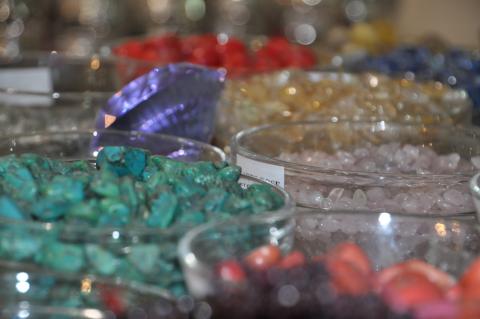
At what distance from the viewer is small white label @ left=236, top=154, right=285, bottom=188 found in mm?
979

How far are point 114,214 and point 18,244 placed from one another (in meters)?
0.09

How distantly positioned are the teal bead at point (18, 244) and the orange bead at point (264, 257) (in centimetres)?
18

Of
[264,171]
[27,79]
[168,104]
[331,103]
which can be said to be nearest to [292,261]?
[264,171]

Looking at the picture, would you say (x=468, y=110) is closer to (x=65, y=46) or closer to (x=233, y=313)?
(x=233, y=313)

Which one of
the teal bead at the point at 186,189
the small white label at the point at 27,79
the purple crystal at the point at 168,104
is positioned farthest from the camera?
the small white label at the point at 27,79

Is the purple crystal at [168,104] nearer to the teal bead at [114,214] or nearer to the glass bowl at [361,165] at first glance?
the glass bowl at [361,165]

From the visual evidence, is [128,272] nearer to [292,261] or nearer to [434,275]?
[292,261]

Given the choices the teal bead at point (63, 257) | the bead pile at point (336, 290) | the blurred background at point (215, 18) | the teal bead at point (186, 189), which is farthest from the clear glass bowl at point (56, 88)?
the blurred background at point (215, 18)

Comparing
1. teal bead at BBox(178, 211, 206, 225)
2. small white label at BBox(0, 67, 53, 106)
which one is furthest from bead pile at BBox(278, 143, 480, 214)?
small white label at BBox(0, 67, 53, 106)

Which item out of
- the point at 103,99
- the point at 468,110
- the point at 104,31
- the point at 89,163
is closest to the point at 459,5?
the point at 104,31

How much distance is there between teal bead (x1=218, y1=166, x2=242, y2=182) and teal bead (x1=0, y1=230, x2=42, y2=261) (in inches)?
9.4

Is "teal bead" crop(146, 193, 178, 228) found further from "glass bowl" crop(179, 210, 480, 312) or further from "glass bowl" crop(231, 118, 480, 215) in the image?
"glass bowl" crop(231, 118, 480, 215)

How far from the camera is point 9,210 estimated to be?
0.74 m

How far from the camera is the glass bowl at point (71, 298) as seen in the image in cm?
70
